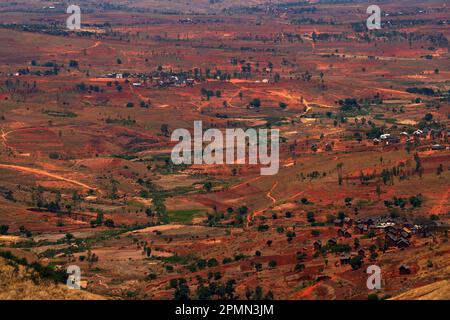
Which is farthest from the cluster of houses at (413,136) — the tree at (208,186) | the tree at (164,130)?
the tree at (164,130)

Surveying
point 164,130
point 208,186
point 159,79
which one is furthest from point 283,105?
point 208,186

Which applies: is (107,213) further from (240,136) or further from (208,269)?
(240,136)

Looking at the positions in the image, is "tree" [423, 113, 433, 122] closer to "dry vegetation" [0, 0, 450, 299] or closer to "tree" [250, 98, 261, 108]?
"dry vegetation" [0, 0, 450, 299]

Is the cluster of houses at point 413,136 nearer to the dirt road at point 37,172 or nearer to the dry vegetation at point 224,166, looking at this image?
the dry vegetation at point 224,166

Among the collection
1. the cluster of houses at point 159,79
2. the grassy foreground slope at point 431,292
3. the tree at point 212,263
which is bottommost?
the tree at point 212,263

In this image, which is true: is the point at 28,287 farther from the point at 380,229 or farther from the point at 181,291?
the point at 380,229

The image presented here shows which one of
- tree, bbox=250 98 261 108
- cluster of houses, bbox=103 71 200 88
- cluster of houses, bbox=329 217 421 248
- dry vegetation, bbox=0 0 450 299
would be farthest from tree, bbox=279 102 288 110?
cluster of houses, bbox=329 217 421 248

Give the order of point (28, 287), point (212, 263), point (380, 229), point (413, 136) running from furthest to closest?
point (413, 136), point (380, 229), point (212, 263), point (28, 287)

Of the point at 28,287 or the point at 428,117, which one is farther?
the point at 428,117

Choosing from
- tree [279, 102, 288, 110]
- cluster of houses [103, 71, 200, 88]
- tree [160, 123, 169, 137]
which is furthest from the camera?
cluster of houses [103, 71, 200, 88]

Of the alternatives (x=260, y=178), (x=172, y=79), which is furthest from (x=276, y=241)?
(x=172, y=79)

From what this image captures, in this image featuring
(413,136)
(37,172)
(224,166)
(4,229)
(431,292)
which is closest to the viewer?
(431,292)
